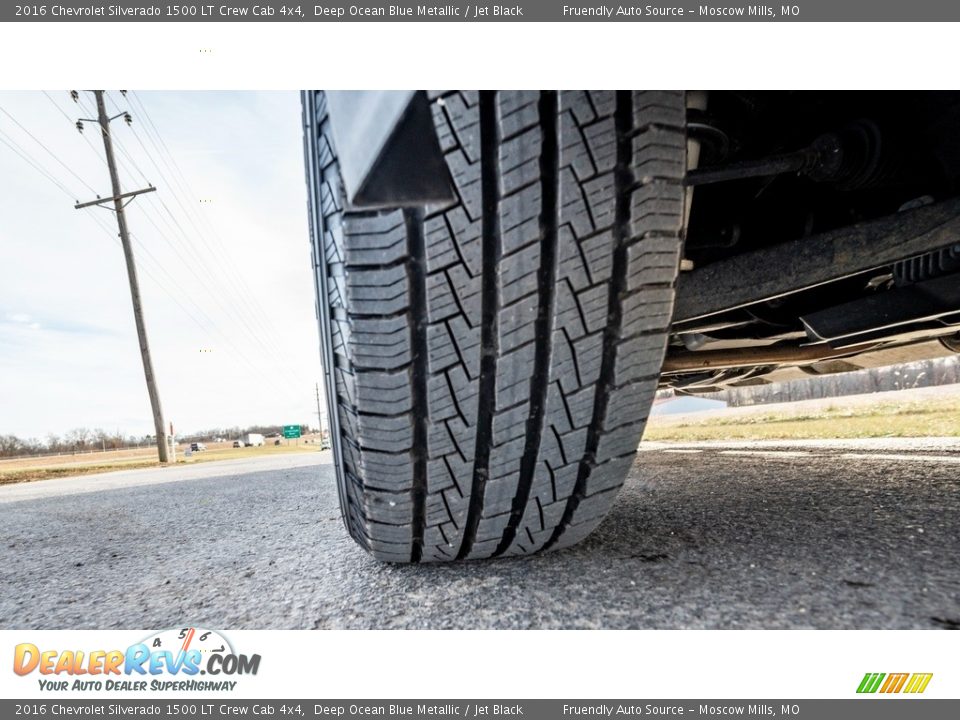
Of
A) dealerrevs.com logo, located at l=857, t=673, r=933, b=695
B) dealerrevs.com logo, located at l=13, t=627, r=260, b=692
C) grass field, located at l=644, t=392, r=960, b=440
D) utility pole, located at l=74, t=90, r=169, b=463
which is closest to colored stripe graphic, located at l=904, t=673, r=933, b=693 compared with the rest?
dealerrevs.com logo, located at l=857, t=673, r=933, b=695

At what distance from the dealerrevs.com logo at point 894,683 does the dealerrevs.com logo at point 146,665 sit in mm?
729

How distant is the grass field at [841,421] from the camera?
311 centimetres

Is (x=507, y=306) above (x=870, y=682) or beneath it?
above

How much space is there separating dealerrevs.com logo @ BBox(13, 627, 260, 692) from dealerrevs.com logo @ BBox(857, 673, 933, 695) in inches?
28.7

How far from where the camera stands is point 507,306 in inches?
26.8

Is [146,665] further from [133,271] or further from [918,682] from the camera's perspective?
[133,271]

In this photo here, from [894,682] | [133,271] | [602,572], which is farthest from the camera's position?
[133,271]

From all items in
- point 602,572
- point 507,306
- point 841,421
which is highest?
point 507,306

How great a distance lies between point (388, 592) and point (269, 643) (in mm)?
199

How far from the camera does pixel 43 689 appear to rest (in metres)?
0.66

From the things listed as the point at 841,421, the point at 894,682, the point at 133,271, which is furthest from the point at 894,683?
the point at 133,271

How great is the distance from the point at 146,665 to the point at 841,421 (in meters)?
4.69

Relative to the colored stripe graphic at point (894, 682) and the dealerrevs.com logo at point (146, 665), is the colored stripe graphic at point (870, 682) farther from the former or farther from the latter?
the dealerrevs.com logo at point (146, 665)
